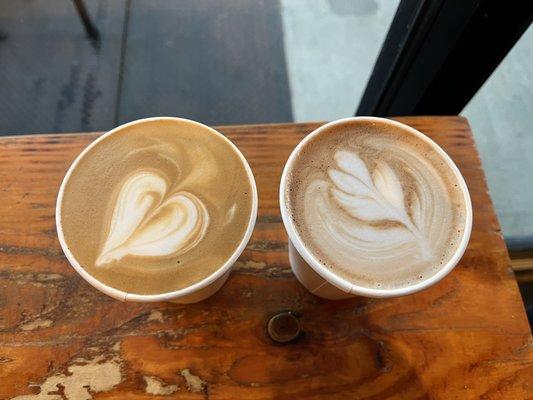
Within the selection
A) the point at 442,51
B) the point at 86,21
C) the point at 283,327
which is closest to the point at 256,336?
the point at 283,327

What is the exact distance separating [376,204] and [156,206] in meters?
0.34

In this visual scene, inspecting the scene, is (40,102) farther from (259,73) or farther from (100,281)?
(100,281)

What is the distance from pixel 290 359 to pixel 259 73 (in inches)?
53.7

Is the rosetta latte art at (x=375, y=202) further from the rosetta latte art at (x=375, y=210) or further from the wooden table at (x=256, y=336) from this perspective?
the wooden table at (x=256, y=336)

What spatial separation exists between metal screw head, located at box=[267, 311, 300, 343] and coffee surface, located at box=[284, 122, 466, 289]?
6.1 inches

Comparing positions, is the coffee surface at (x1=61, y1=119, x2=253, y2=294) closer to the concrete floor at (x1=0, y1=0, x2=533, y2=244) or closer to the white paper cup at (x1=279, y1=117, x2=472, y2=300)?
the white paper cup at (x1=279, y1=117, x2=472, y2=300)

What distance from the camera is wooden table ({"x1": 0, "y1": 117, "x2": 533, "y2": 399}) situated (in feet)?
2.42

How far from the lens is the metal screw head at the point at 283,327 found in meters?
0.76

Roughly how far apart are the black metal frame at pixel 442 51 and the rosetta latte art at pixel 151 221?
65cm

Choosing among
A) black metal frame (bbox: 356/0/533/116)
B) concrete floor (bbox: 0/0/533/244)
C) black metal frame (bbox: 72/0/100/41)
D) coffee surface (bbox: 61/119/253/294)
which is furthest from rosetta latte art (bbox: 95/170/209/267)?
black metal frame (bbox: 72/0/100/41)

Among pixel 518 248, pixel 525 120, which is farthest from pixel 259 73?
pixel 518 248

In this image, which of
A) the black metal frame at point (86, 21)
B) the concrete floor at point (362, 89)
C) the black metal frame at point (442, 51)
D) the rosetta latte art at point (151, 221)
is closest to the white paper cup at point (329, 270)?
the rosetta latte art at point (151, 221)

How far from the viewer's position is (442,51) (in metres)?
1.02

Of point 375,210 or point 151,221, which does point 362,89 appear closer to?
point 375,210
